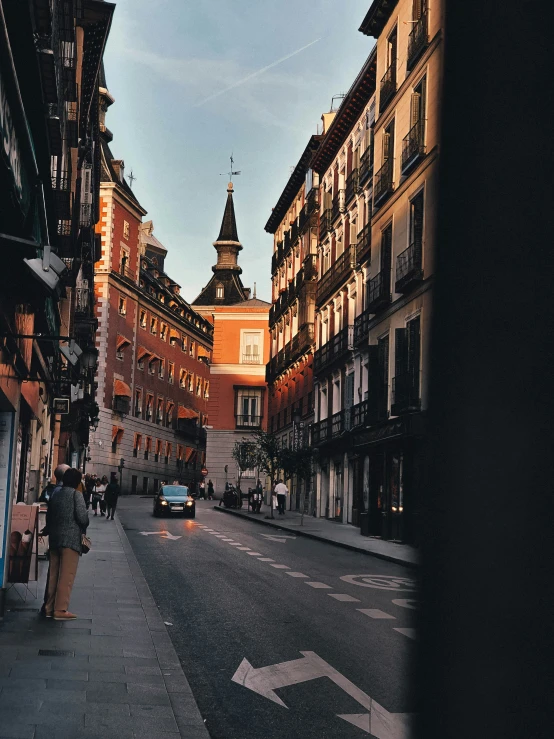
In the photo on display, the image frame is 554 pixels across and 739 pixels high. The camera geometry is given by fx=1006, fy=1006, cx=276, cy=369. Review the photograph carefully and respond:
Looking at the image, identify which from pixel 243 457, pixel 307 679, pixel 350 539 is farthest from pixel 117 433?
pixel 307 679

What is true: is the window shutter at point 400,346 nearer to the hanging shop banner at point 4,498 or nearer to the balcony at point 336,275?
the hanging shop banner at point 4,498

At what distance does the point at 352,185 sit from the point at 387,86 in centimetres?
914

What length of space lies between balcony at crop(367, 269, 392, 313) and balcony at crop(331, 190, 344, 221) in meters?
11.5

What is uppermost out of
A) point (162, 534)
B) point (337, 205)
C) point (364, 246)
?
point (337, 205)

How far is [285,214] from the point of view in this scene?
65.3 metres

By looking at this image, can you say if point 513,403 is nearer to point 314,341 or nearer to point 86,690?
point 86,690

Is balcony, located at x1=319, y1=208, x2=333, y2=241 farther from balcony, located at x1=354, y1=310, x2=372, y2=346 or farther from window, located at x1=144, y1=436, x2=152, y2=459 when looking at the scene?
window, located at x1=144, y1=436, x2=152, y2=459

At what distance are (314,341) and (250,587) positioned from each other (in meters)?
36.5

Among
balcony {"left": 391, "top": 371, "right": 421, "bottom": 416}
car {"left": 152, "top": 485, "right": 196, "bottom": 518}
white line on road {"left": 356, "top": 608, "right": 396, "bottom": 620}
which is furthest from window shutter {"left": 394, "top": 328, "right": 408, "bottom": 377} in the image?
balcony {"left": 391, "top": 371, "right": 421, "bottom": 416}

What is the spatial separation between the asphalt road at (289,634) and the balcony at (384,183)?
13275 millimetres

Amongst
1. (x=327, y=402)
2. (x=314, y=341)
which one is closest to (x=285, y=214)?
(x=314, y=341)

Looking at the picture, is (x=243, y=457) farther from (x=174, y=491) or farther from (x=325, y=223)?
(x=174, y=491)

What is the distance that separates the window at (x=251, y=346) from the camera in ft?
266

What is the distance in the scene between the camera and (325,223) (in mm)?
49250
